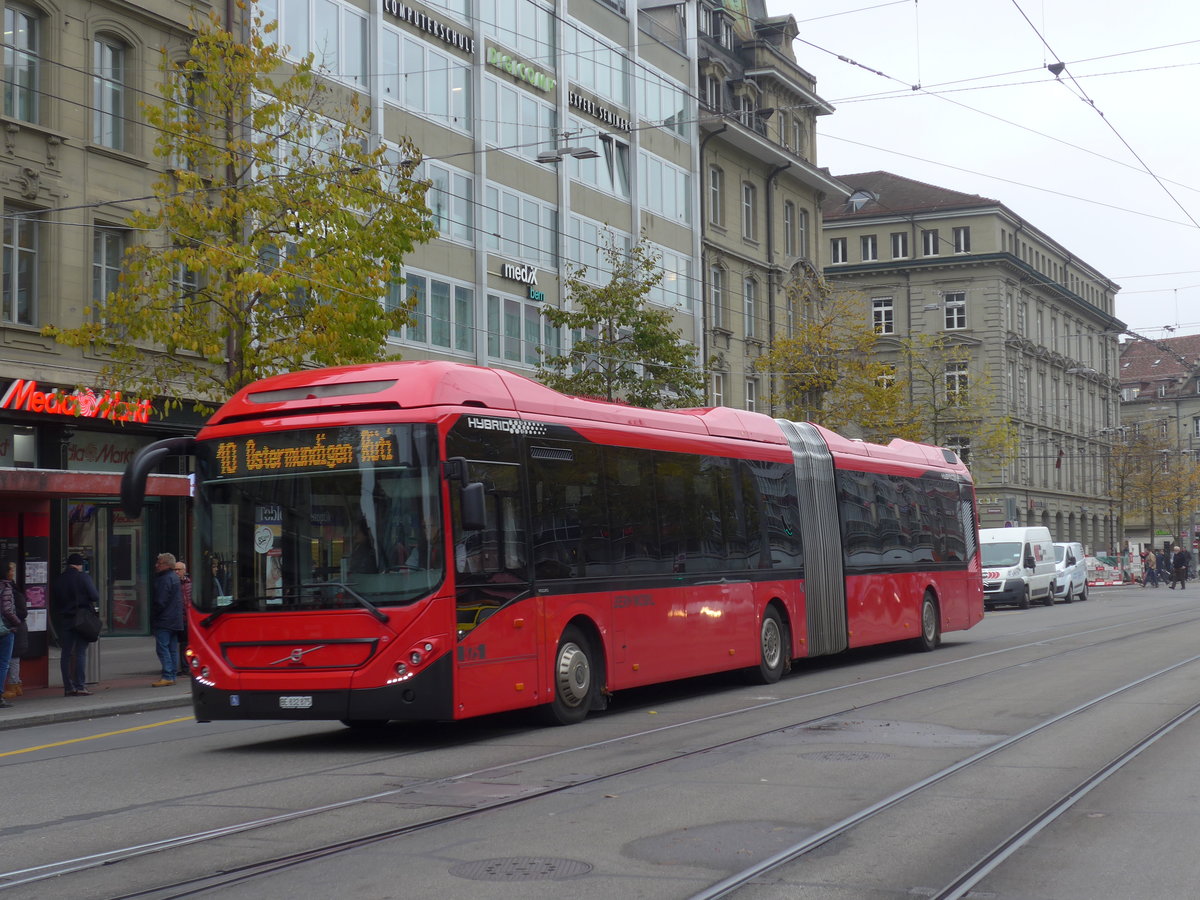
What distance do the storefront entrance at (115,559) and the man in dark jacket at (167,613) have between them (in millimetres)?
7104

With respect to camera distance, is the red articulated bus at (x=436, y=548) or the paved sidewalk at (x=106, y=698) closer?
the red articulated bus at (x=436, y=548)

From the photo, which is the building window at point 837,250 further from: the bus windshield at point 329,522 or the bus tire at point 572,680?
the bus windshield at point 329,522

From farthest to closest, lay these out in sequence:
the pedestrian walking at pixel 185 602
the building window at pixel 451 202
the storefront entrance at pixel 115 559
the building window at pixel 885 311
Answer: the building window at pixel 885 311 → the building window at pixel 451 202 → the storefront entrance at pixel 115 559 → the pedestrian walking at pixel 185 602

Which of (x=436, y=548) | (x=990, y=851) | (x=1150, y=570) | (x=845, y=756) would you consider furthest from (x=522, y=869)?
(x=1150, y=570)

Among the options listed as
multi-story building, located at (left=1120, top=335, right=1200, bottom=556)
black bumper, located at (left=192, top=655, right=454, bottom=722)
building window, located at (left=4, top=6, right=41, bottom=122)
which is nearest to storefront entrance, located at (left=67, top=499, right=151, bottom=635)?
building window, located at (left=4, top=6, right=41, bottom=122)

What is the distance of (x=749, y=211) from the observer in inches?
2036

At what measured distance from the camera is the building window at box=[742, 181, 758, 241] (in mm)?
51250

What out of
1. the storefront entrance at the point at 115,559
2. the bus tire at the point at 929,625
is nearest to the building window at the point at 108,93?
the storefront entrance at the point at 115,559

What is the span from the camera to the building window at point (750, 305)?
167 ft

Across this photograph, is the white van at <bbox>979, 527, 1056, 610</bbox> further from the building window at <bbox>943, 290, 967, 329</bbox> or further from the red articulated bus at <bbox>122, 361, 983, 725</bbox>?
the building window at <bbox>943, 290, 967, 329</bbox>

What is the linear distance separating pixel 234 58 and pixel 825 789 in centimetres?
1470

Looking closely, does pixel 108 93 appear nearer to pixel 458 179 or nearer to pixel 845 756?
pixel 458 179

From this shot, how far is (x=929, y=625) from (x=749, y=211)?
2945 centimetres

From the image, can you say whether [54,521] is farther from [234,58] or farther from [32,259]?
[234,58]
